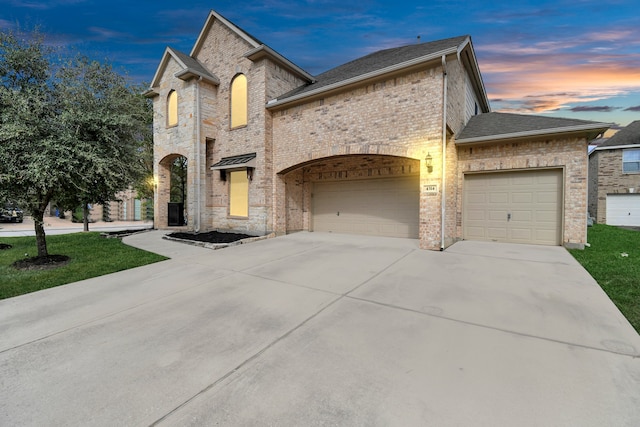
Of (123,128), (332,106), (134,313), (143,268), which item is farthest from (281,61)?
(134,313)

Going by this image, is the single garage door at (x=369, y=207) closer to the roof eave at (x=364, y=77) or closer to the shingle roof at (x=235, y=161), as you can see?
the shingle roof at (x=235, y=161)

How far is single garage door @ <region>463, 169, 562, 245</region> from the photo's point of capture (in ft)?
26.8

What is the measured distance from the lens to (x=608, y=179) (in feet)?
53.3

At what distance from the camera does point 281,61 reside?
1079cm

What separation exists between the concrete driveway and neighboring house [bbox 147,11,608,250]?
4250 mm

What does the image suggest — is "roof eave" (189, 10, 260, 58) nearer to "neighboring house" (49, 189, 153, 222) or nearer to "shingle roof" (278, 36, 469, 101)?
"shingle roof" (278, 36, 469, 101)

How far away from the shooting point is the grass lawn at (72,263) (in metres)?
5.03

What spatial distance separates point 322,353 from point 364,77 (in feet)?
→ 26.4

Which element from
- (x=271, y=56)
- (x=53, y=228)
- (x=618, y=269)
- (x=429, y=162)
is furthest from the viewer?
(x=53, y=228)

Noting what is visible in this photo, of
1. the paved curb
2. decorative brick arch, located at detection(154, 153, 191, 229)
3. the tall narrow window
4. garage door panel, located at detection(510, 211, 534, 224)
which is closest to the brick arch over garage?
the paved curb

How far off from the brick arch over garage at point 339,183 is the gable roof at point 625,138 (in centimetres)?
1579

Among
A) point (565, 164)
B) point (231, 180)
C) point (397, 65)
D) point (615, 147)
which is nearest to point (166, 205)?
point (231, 180)

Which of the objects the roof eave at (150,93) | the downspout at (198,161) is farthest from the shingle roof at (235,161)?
the roof eave at (150,93)

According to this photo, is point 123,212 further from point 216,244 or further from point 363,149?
point 363,149
